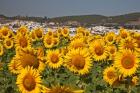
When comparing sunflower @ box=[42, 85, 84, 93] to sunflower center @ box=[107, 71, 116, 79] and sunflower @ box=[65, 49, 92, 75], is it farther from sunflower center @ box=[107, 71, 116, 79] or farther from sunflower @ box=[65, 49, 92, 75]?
sunflower center @ box=[107, 71, 116, 79]

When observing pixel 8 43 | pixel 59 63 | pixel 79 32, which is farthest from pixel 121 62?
pixel 79 32

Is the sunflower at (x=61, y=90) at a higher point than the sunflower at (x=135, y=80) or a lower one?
higher

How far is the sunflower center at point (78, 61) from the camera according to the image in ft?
31.9

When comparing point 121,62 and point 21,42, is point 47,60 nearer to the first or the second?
point 21,42

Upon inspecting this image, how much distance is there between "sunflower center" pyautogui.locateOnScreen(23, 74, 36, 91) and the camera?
7395 mm

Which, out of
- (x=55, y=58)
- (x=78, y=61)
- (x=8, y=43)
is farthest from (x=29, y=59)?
(x=8, y=43)

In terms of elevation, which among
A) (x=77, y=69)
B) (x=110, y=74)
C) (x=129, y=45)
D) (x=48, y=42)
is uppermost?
(x=129, y=45)

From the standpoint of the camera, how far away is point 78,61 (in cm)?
988

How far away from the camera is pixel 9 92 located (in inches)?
510

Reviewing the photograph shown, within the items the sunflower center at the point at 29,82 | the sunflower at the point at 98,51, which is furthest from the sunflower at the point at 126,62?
the sunflower at the point at 98,51

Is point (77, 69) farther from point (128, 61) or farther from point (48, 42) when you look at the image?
point (48, 42)

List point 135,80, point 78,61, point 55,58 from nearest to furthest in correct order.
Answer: point 78,61 < point 135,80 < point 55,58

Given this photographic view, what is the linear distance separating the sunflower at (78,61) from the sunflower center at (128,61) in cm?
83

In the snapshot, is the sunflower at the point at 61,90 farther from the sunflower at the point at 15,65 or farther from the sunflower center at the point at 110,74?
the sunflower center at the point at 110,74
